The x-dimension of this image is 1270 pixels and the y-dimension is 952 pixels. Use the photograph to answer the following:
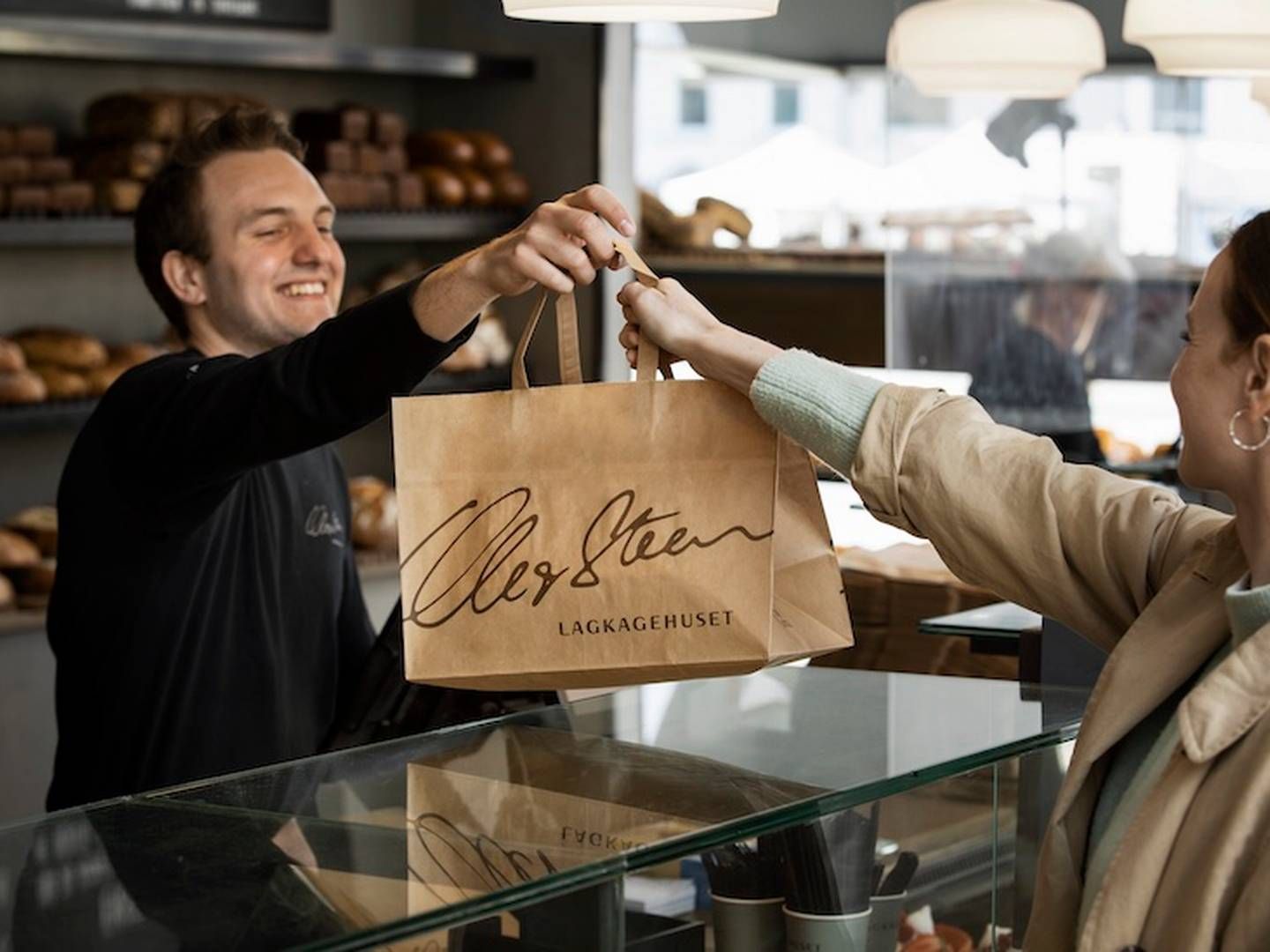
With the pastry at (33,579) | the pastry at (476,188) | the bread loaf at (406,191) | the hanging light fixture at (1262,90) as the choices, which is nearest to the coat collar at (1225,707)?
the hanging light fixture at (1262,90)

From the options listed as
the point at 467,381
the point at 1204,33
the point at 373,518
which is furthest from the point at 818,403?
the point at 467,381

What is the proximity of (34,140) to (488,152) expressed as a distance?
1264 millimetres

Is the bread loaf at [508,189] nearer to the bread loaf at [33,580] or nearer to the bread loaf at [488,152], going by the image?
the bread loaf at [488,152]

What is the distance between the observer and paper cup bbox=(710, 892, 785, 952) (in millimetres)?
1458

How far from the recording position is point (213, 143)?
2.49 m

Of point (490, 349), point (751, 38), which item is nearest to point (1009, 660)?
point (490, 349)

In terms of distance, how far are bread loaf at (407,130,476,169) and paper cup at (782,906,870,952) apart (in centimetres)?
334

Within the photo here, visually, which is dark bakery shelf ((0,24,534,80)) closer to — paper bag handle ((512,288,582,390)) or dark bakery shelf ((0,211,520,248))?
dark bakery shelf ((0,211,520,248))

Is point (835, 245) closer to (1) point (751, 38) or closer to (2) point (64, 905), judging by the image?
(1) point (751, 38)

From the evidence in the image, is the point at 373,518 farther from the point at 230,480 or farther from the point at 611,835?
the point at 611,835

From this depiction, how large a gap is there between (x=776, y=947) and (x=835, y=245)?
3.50 m

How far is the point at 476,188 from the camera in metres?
4.62

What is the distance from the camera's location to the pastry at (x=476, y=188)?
4.62 meters

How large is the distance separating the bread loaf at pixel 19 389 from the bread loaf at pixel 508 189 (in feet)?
4.62
